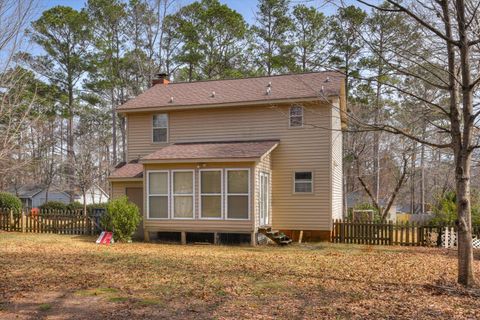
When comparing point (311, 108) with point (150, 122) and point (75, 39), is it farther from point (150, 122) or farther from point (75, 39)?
point (75, 39)

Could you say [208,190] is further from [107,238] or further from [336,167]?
[336,167]

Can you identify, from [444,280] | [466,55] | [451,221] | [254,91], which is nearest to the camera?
[466,55]

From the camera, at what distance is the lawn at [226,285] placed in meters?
6.70

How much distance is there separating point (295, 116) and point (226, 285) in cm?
1047

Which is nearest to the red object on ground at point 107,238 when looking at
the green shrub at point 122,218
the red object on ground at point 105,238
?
the red object on ground at point 105,238

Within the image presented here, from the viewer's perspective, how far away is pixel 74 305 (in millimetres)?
6980

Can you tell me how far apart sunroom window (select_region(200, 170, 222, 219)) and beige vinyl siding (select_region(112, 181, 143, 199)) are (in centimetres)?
339

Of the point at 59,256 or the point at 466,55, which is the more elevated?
the point at 466,55

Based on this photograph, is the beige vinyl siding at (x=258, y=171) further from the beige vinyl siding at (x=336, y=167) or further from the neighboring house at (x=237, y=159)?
the beige vinyl siding at (x=336, y=167)

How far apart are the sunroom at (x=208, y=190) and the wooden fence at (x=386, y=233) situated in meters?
2.95

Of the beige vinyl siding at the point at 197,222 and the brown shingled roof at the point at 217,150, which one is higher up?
the brown shingled roof at the point at 217,150

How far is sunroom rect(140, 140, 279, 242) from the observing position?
628 inches

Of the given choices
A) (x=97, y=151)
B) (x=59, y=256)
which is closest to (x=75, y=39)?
(x=97, y=151)

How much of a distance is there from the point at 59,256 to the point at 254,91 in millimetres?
10156
